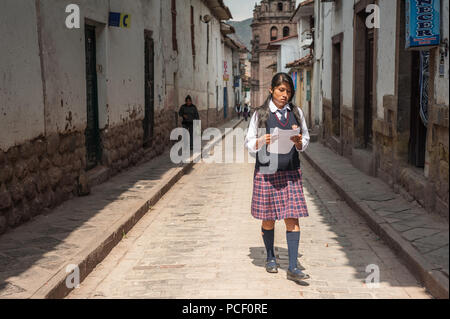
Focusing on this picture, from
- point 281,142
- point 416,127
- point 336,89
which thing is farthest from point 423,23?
point 336,89

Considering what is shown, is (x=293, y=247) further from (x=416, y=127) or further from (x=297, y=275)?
(x=416, y=127)

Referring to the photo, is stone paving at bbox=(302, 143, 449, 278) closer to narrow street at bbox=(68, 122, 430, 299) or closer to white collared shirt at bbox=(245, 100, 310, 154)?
narrow street at bbox=(68, 122, 430, 299)

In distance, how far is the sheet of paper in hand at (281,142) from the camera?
4.88m

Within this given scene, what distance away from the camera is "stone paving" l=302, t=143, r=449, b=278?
→ 17.1ft

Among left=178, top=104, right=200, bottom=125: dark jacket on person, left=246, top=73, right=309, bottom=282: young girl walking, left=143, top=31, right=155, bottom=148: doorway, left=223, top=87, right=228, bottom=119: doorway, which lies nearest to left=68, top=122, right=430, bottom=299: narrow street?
left=246, top=73, right=309, bottom=282: young girl walking

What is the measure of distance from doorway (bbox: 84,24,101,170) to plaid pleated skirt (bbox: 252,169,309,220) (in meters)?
5.36

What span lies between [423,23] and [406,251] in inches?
116

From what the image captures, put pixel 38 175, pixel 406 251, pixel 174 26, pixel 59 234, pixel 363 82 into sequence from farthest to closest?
pixel 174 26 → pixel 363 82 → pixel 38 175 → pixel 59 234 → pixel 406 251

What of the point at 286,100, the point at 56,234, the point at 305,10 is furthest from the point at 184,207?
the point at 305,10

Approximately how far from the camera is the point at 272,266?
5.18 m

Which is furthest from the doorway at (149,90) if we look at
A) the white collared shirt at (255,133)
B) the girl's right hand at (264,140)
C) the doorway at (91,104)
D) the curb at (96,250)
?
the girl's right hand at (264,140)

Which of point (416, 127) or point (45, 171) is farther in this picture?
point (416, 127)

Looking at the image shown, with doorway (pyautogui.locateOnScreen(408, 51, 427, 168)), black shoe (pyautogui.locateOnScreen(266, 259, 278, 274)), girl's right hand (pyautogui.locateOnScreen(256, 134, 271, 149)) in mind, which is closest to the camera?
girl's right hand (pyautogui.locateOnScreen(256, 134, 271, 149))

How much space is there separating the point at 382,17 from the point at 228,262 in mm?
5970
